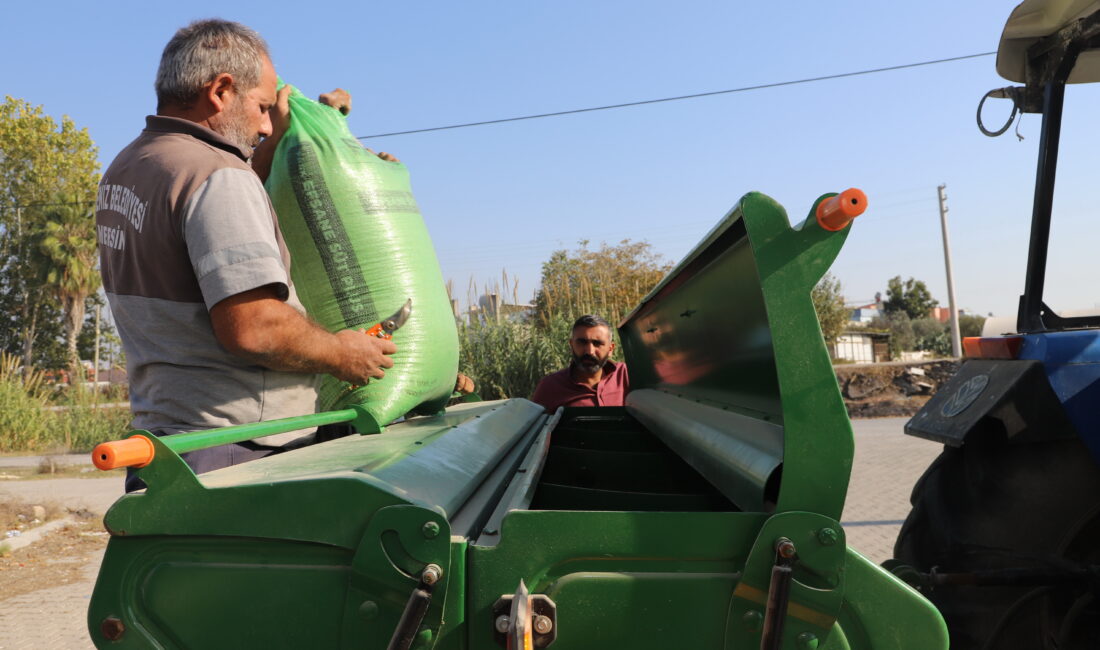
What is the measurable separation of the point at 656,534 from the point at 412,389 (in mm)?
1508

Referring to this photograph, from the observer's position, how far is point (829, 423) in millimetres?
1336

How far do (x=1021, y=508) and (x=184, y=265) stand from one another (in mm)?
2225

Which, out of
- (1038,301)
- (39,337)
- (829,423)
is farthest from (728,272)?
(39,337)

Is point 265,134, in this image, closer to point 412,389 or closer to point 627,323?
point 412,389

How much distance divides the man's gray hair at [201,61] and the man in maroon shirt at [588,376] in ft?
11.6

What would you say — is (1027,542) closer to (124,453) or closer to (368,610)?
(368,610)

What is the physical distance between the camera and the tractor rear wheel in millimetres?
A: 2205

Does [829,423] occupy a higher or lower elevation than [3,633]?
higher

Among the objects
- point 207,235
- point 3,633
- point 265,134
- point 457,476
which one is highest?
point 265,134

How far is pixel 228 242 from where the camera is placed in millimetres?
1788

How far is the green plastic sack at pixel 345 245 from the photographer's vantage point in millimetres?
2582

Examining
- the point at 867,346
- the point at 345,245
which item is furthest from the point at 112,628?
the point at 867,346

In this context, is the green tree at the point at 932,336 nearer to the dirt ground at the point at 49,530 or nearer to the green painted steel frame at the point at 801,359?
the dirt ground at the point at 49,530

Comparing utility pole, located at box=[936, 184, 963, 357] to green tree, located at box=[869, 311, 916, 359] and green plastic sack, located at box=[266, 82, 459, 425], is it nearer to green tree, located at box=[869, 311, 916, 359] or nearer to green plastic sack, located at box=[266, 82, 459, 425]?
green tree, located at box=[869, 311, 916, 359]
